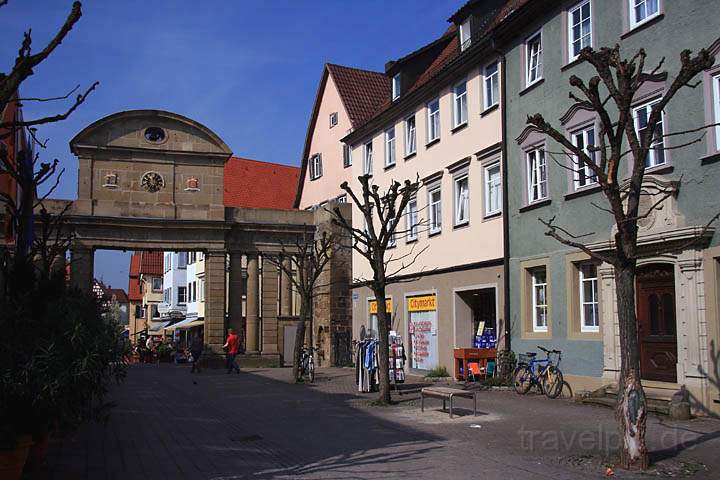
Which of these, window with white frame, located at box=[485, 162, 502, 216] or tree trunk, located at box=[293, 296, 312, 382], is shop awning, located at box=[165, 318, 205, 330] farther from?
window with white frame, located at box=[485, 162, 502, 216]

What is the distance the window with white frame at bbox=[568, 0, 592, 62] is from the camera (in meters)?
18.7

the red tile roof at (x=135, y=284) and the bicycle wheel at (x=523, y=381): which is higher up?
the red tile roof at (x=135, y=284)

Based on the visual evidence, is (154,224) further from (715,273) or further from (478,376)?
(715,273)

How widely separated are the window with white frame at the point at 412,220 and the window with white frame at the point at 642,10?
1272cm

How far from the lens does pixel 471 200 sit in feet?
79.7

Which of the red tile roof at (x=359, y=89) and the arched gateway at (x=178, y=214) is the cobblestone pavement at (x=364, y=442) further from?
the red tile roof at (x=359, y=89)

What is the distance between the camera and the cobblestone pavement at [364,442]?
9945 mm

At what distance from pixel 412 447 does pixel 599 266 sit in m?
7.83

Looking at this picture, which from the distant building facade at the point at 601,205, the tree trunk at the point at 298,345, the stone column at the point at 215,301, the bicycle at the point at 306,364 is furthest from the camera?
the stone column at the point at 215,301

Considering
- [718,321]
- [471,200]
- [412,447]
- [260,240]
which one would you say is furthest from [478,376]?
[260,240]

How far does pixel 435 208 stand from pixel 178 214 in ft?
44.9

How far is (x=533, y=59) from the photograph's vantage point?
2116 centimetres

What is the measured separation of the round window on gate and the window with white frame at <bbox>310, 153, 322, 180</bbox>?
9306 mm

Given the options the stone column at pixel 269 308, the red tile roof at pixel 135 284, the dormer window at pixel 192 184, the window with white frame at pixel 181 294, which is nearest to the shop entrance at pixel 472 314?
the stone column at pixel 269 308
